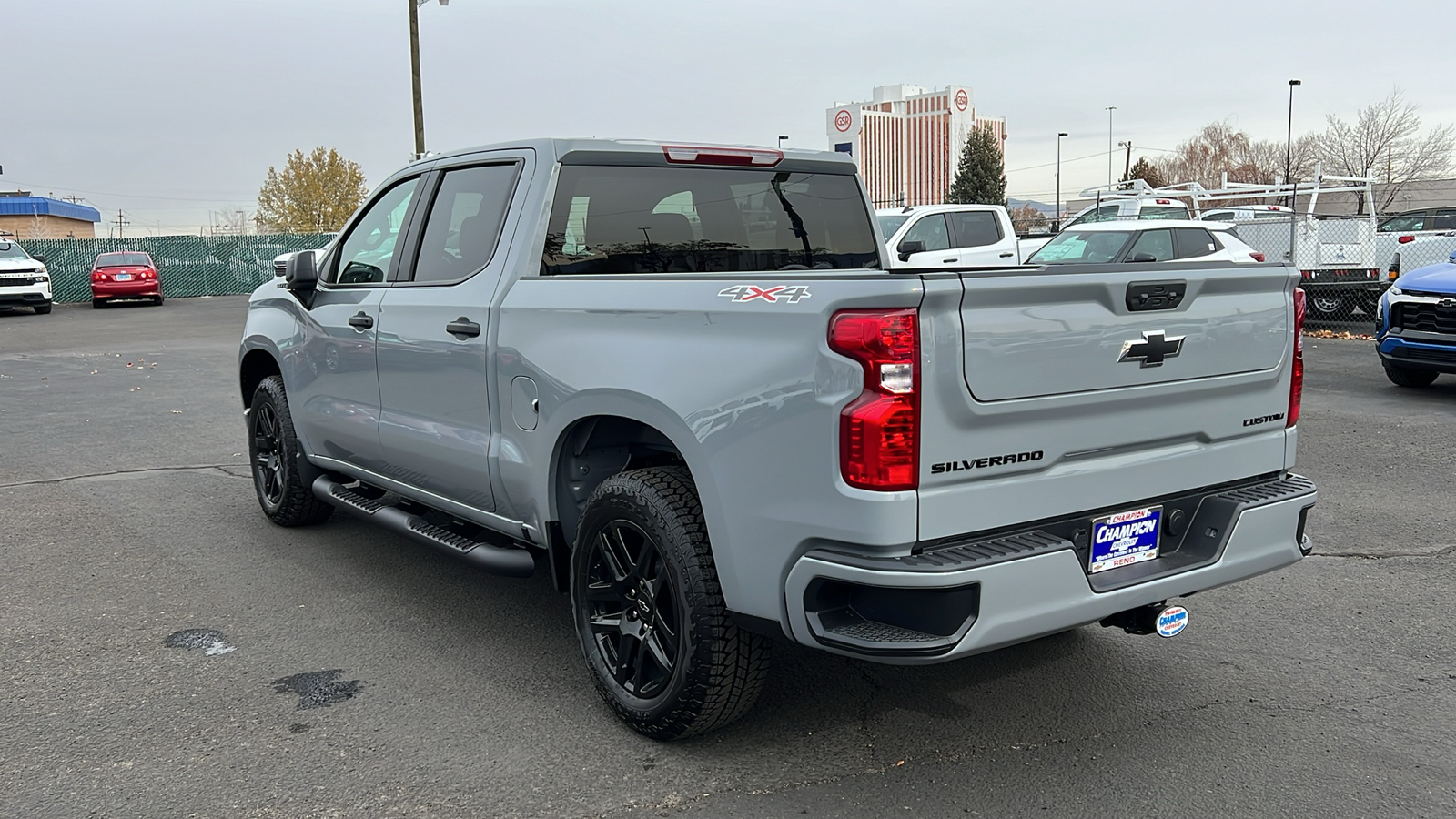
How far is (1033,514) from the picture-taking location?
3285mm

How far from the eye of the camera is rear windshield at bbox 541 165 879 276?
15.0 feet

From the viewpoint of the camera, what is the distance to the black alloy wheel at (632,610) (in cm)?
375

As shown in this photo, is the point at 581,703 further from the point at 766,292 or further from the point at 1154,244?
the point at 1154,244

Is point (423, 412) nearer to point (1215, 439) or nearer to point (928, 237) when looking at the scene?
point (1215, 439)

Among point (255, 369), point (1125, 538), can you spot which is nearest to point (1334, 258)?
point (255, 369)

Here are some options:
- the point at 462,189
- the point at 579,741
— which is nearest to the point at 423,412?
the point at 462,189

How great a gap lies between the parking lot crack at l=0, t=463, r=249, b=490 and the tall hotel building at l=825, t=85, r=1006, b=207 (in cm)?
11610

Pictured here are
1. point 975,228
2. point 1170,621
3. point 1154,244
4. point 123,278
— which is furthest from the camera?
point 123,278

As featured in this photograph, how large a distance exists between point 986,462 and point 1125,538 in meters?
0.65

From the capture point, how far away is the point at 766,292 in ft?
10.9

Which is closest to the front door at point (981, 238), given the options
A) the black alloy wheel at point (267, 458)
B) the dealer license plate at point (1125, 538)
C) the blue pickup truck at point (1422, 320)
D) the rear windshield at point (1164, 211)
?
the rear windshield at point (1164, 211)

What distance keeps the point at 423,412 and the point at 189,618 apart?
4.63ft

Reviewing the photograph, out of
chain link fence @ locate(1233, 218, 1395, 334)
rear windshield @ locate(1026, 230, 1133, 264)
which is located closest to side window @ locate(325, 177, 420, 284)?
rear windshield @ locate(1026, 230, 1133, 264)

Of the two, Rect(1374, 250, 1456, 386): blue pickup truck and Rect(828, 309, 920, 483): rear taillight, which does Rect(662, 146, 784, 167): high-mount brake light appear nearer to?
Rect(828, 309, 920, 483): rear taillight
